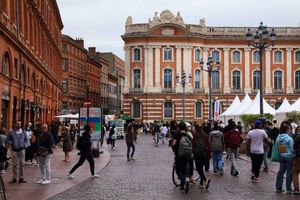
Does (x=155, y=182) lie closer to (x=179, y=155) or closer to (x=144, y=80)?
(x=179, y=155)

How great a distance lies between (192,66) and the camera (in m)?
84.0

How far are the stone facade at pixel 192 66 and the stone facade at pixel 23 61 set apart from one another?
1113 inches

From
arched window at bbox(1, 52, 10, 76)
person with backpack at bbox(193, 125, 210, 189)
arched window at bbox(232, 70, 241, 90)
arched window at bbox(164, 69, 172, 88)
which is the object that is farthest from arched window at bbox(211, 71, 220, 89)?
person with backpack at bbox(193, 125, 210, 189)

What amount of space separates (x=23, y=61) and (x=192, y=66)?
161ft

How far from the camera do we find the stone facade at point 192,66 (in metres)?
83.1

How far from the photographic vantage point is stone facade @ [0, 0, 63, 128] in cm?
3019

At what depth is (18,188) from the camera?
1691cm

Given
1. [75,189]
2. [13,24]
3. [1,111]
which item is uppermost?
[13,24]

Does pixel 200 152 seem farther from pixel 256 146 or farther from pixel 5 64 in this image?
pixel 5 64

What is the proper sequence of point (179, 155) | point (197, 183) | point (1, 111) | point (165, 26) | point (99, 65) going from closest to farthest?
point (179, 155) < point (197, 183) < point (1, 111) < point (165, 26) < point (99, 65)

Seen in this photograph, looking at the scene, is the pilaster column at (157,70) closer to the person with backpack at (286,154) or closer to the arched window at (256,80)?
the arched window at (256,80)

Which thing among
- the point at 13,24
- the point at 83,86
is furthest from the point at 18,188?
the point at 83,86

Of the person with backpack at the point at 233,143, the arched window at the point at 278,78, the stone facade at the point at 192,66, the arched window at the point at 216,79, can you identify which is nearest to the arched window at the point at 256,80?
the stone facade at the point at 192,66

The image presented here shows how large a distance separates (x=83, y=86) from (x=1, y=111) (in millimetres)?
80013
